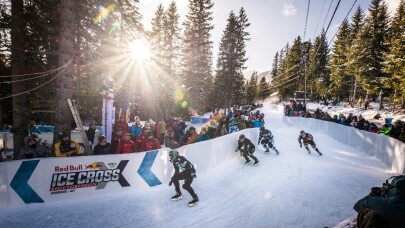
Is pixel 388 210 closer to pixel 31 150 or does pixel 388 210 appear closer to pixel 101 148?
pixel 101 148

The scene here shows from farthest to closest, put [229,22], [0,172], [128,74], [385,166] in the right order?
1. [229,22]
2. [128,74]
3. [385,166]
4. [0,172]

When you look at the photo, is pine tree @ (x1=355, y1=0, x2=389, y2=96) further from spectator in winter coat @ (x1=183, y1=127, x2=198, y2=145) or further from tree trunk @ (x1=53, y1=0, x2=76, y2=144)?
tree trunk @ (x1=53, y1=0, x2=76, y2=144)

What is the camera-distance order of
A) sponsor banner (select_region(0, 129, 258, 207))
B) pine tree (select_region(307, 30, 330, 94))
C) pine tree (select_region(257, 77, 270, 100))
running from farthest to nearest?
pine tree (select_region(257, 77, 270, 100)), pine tree (select_region(307, 30, 330, 94)), sponsor banner (select_region(0, 129, 258, 207))

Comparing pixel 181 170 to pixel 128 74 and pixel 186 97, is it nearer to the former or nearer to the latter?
pixel 128 74

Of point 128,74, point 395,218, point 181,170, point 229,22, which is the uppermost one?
point 229,22

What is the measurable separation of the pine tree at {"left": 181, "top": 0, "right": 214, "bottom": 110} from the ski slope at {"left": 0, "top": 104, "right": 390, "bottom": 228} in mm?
24715

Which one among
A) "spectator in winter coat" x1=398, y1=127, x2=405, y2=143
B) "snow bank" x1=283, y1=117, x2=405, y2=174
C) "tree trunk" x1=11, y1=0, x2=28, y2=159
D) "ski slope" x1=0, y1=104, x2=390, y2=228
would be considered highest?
"tree trunk" x1=11, y1=0, x2=28, y2=159

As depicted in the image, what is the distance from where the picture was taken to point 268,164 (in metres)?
11.6

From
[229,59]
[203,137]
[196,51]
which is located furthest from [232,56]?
[203,137]

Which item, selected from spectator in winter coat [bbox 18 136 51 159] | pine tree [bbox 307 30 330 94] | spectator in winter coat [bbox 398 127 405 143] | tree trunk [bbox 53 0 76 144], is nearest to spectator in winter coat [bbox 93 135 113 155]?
spectator in winter coat [bbox 18 136 51 159]

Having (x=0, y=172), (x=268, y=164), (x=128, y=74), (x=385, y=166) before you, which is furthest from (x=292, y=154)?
(x=0, y=172)

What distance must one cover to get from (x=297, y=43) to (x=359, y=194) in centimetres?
6302

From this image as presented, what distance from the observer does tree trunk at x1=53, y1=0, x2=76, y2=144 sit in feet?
30.4

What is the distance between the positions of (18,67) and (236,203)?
1112cm
